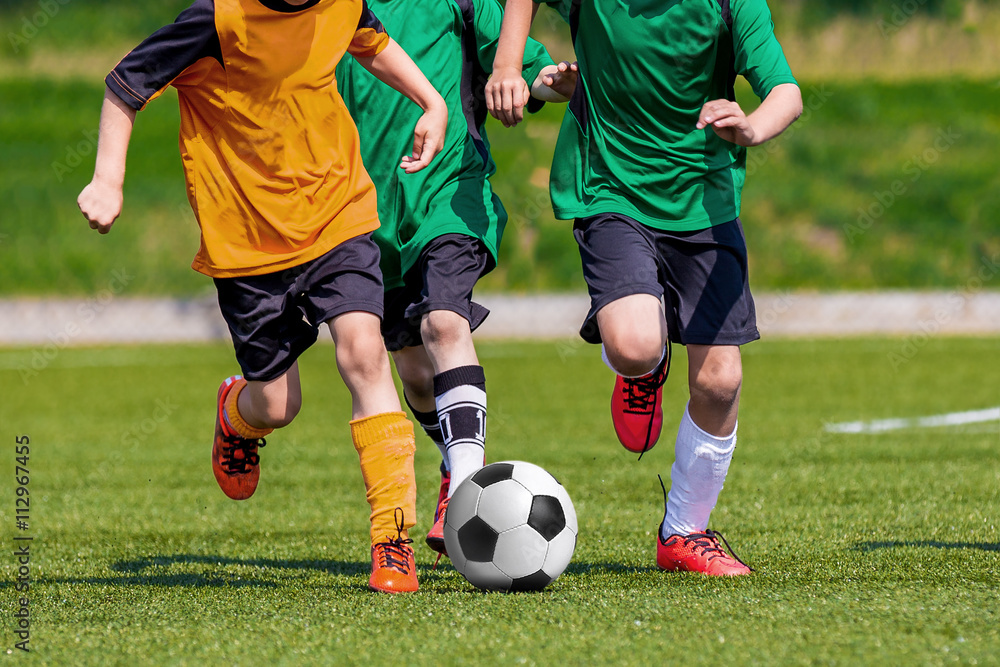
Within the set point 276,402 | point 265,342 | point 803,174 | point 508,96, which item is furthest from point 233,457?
point 803,174

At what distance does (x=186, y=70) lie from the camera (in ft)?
11.5

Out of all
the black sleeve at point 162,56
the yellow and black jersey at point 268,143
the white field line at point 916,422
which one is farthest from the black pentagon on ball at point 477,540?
the white field line at point 916,422

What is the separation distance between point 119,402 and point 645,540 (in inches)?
283

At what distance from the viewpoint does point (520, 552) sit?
336cm

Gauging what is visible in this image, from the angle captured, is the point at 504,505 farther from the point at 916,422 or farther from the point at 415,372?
the point at 916,422

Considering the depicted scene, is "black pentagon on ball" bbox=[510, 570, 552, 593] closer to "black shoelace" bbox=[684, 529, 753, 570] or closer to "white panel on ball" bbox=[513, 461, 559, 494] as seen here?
"white panel on ball" bbox=[513, 461, 559, 494]

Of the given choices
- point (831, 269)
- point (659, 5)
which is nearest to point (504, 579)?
point (659, 5)

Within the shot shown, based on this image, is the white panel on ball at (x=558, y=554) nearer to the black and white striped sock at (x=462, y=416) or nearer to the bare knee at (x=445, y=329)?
the black and white striped sock at (x=462, y=416)

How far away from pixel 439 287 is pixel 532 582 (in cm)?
107

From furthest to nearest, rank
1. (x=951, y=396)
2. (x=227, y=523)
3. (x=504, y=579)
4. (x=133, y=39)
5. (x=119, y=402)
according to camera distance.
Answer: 1. (x=133, y=39)
2. (x=119, y=402)
3. (x=951, y=396)
4. (x=227, y=523)
5. (x=504, y=579)

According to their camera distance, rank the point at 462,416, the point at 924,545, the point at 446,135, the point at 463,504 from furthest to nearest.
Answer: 1. the point at 446,135
2. the point at 924,545
3. the point at 462,416
4. the point at 463,504

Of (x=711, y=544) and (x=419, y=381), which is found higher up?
(x=419, y=381)

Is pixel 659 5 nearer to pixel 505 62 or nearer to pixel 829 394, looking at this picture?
pixel 505 62

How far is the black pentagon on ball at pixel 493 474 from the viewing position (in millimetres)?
3572
